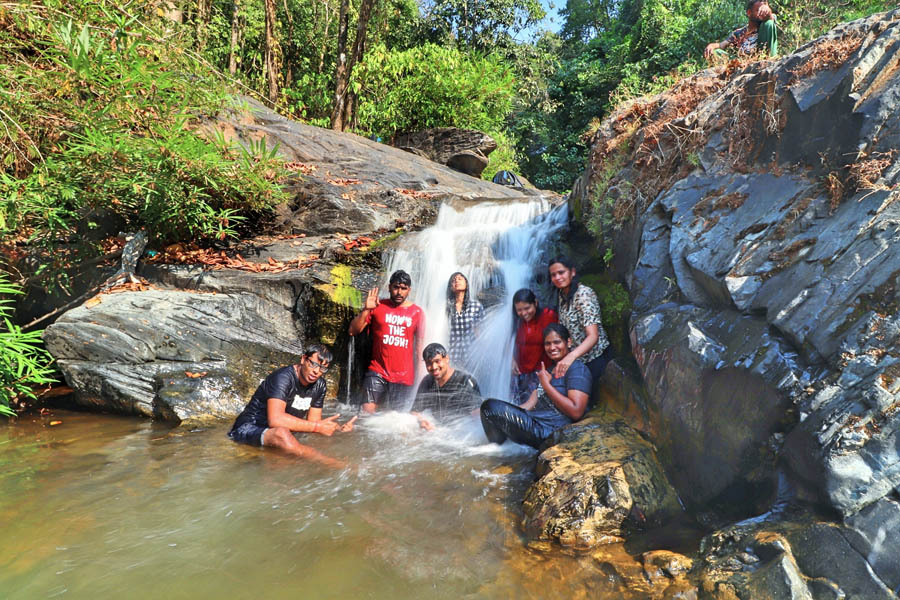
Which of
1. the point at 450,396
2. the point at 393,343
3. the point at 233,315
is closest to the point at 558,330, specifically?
the point at 450,396

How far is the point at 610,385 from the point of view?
480cm

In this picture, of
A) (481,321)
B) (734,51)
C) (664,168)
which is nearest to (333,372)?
(481,321)

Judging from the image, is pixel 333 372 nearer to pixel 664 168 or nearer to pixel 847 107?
pixel 664 168

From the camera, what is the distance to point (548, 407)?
198 inches

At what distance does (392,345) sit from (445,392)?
0.91 m

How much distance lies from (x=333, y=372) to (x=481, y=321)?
79.8 inches

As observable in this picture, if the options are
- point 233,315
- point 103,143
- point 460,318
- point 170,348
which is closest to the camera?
point 103,143

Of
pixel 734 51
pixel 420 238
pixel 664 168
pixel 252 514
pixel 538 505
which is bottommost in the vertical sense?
pixel 252 514

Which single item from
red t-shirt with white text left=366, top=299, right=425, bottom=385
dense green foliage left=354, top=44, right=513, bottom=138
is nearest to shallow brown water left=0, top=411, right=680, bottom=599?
red t-shirt with white text left=366, top=299, right=425, bottom=385

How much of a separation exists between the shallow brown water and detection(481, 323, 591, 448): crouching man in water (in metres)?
0.21

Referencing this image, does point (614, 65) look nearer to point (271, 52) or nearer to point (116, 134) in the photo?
point (271, 52)

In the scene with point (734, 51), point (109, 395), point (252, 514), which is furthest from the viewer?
point (734, 51)

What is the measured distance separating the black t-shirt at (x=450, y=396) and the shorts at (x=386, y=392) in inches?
12.6

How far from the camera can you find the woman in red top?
18.2ft
